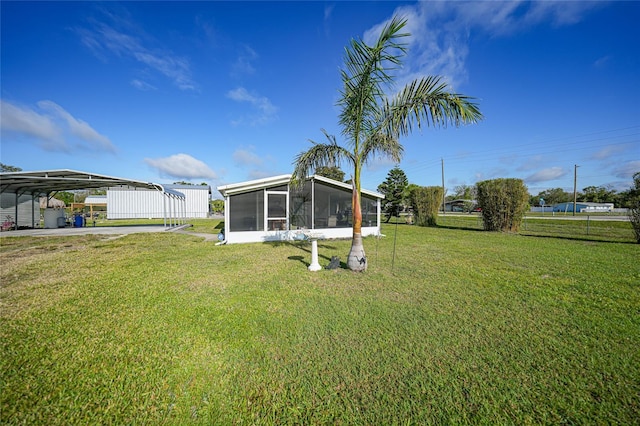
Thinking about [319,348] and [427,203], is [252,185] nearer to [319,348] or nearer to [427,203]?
[319,348]

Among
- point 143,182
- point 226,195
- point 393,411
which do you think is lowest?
point 393,411

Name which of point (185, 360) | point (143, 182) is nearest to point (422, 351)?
point (185, 360)

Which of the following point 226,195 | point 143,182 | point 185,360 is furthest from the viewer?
point 143,182

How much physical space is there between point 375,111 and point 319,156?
1750 mm

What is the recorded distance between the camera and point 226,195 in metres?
9.61

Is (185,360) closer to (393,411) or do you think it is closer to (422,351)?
(393,411)

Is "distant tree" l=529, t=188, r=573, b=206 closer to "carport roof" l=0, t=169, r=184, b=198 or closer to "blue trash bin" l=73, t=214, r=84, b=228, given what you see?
"carport roof" l=0, t=169, r=184, b=198

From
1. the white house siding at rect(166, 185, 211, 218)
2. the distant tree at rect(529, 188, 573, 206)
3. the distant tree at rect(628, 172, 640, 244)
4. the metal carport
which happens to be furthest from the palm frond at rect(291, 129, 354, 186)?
the distant tree at rect(529, 188, 573, 206)

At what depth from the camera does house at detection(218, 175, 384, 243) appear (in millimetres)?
9883

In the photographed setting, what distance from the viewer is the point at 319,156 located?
20.3 ft

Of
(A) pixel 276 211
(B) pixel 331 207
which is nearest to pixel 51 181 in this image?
(A) pixel 276 211

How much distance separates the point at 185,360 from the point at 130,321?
149 cm

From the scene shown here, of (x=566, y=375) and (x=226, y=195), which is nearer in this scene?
(x=566, y=375)

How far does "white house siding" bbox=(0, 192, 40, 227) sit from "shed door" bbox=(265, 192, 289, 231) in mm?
16862
